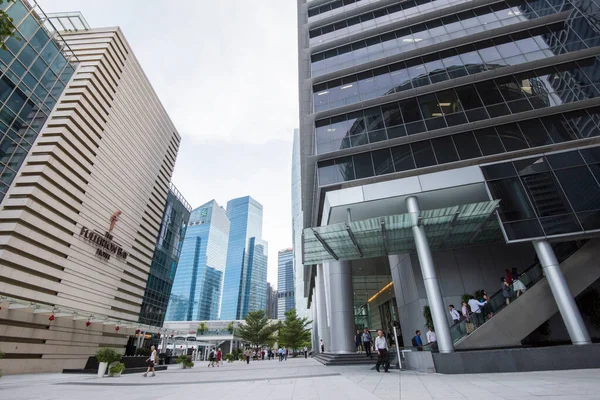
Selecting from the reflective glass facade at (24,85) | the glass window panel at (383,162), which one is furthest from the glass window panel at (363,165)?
the reflective glass facade at (24,85)

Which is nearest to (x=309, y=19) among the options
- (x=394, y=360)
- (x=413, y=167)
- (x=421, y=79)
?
(x=421, y=79)

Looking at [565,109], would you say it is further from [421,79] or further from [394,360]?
[394,360]

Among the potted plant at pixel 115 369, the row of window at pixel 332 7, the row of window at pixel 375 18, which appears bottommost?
the potted plant at pixel 115 369

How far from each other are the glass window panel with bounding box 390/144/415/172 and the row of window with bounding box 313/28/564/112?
4656mm

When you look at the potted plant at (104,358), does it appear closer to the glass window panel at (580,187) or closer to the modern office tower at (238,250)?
the glass window panel at (580,187)

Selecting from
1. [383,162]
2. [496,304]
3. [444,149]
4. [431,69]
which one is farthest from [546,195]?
[431,69]

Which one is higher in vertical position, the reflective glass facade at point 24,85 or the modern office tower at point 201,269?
the modern office tower at point 201,269

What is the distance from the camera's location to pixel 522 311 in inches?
506

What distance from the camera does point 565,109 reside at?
16.5 metres

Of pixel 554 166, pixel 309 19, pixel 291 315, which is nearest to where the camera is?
pixel 554 166

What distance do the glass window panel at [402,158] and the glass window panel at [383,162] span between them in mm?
263

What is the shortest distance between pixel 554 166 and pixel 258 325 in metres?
47.5

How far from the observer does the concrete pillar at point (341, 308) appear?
71.4ft

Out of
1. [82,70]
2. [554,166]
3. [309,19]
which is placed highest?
[309,19]
